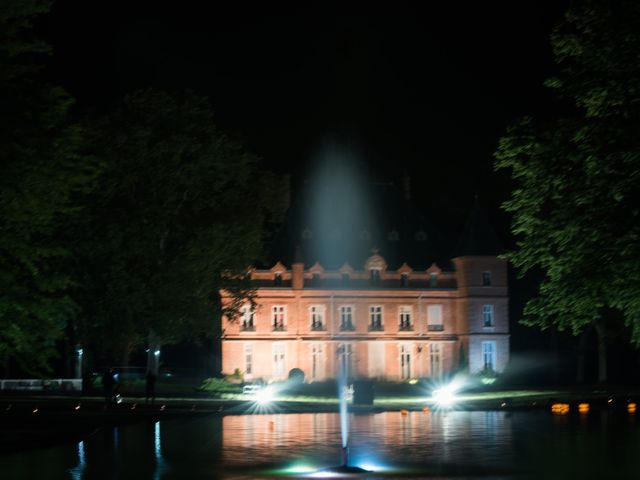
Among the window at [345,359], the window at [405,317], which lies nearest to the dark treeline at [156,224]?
the window at [345,359]

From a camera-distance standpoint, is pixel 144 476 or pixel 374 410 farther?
pixel 374 410

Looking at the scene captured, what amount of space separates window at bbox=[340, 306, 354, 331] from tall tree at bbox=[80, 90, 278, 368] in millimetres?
17896

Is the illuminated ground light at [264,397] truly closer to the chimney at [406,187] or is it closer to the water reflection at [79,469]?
the water reflection at [79,469]

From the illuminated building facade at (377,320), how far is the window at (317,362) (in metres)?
0.07

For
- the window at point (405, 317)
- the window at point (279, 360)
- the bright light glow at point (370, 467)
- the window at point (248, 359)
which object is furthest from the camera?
the window at point (405, 317)

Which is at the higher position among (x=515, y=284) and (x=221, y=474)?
(x=515, y=284)

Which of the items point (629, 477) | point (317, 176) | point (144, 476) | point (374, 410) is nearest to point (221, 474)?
point (144, 476)

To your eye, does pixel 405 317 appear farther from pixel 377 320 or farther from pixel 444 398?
pixel 444 398

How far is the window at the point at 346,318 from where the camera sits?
76.4m

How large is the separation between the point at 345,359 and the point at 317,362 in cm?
207

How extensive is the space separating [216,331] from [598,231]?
38129mm

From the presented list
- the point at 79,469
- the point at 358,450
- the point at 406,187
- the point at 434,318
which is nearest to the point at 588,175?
the point at 358,450

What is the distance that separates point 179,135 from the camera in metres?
54.5

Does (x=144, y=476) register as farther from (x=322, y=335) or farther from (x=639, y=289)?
(x=322, y=335)
